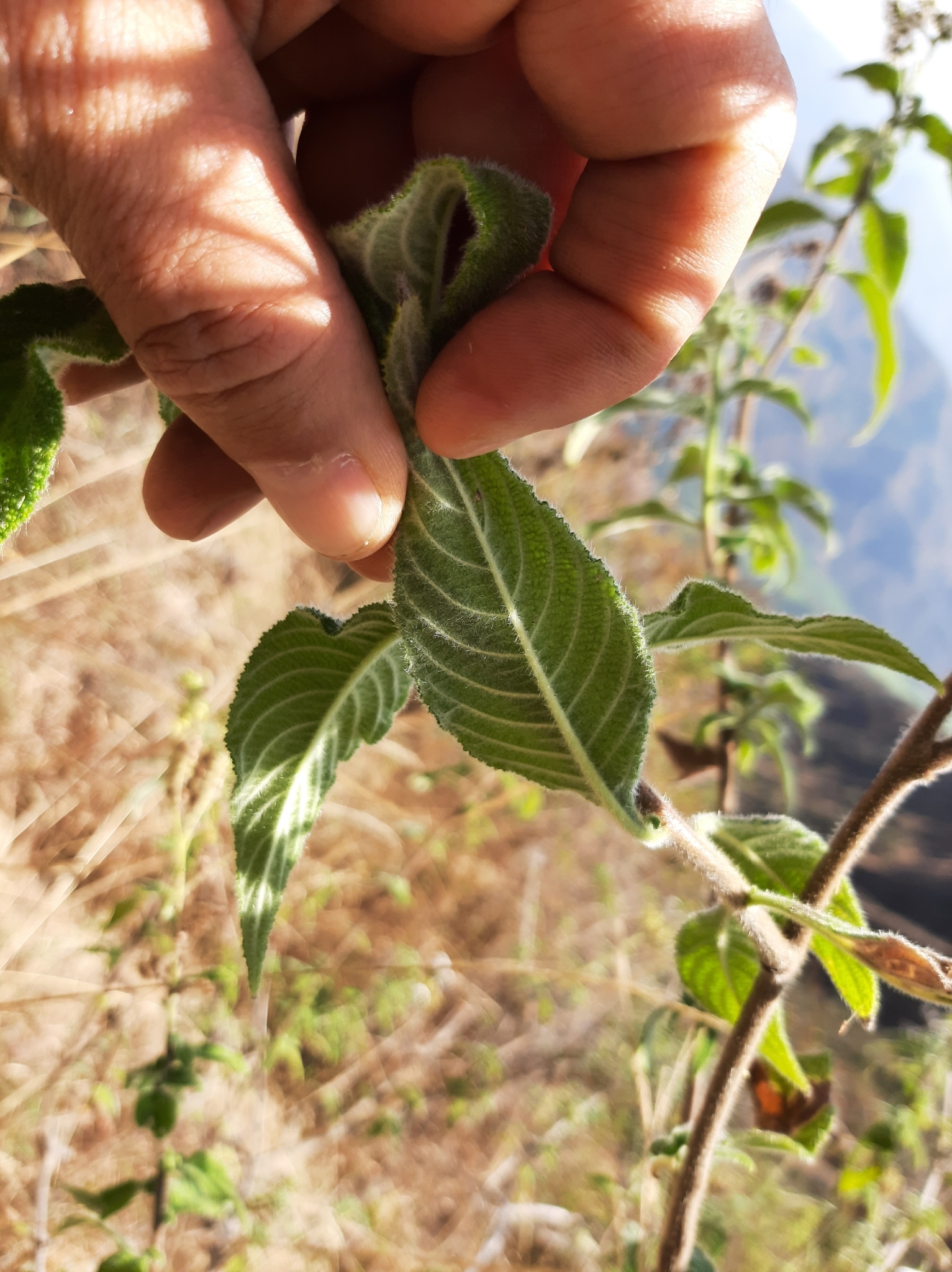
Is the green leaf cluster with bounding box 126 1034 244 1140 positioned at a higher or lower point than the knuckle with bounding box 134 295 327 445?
lower

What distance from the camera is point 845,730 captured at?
759cm

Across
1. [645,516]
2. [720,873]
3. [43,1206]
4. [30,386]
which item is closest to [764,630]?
[720,873]

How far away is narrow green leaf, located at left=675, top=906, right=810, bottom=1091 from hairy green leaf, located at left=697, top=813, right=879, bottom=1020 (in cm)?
7

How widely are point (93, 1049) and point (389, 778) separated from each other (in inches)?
81.2

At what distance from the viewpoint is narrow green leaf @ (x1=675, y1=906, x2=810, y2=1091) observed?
0.91m

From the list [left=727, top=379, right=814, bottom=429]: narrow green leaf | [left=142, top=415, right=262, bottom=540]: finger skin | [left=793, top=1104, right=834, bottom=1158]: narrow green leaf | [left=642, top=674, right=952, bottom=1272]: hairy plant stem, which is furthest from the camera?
[left=727, top=379, right=814, bottom=429]: narrow green leaf

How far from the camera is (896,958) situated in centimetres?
55

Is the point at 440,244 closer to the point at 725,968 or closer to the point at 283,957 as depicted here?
the point at 725,968

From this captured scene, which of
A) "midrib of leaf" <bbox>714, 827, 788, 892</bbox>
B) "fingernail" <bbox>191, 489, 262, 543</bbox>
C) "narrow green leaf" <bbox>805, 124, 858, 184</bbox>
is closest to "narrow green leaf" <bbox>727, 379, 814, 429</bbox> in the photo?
"narrow green leaf" <bbox>805, 124, 858, 184</bbox>

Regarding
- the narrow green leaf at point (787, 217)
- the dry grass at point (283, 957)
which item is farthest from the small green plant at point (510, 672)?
the narrow green leaf at point (787, 217)

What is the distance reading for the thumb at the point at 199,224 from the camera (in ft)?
2.26

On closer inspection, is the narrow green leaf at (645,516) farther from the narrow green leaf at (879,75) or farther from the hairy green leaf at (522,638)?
the hairy green leaf at (522,638)

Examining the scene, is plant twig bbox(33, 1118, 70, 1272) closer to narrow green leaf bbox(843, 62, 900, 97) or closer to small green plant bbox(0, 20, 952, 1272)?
small green plant bbox(0, 20, 952, 1272)

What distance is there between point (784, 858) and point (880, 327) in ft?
4.27
